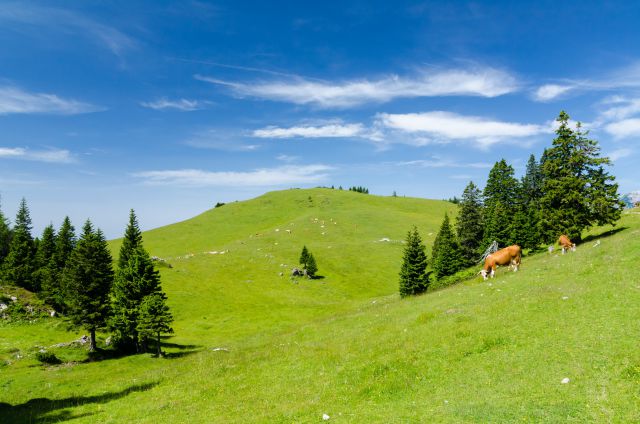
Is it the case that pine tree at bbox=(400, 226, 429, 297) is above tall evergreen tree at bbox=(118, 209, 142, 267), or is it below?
Result: below

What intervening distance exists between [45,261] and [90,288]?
39.2 m

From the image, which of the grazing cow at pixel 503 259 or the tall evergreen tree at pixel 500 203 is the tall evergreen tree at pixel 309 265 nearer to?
the tall evergreen tree at pixel 500 203

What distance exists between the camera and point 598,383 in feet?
43.9

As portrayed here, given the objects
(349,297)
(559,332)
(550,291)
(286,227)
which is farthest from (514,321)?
(286,227)

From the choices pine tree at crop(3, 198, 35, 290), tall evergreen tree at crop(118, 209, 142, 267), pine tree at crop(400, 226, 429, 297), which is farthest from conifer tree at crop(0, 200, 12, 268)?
pine tree at crop(400, 226, 429, 297)

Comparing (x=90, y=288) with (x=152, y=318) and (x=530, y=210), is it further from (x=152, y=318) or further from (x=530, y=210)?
(x=530, y=210)

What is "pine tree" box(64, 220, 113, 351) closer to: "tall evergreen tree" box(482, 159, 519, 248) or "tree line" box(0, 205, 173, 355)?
"tree line" box(0, 205, 173, 355)

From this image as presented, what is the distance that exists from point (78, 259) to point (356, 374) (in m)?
46.9

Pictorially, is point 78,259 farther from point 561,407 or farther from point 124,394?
point 561,407

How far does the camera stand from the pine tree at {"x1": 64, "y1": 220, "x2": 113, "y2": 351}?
49312 millimetres

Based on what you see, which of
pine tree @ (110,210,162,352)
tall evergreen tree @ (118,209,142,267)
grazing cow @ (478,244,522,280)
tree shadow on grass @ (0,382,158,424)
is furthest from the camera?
tall evergreen tree @ (118,209,142,267)

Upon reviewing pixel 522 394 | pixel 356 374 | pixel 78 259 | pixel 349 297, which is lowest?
pixel 349 297

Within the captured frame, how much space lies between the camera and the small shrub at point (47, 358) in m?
43.9

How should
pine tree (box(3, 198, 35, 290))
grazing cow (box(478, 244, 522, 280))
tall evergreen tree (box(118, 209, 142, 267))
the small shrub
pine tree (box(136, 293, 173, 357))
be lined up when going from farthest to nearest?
pine tree (box(3, 198, 35, 290)) < tall evergreen tree (box(118, 209, 142, 267)) < pine tree (box(136, 293, 173, 357)) < the small shrub < grazing cow (box(478, 244, 522, 280))
